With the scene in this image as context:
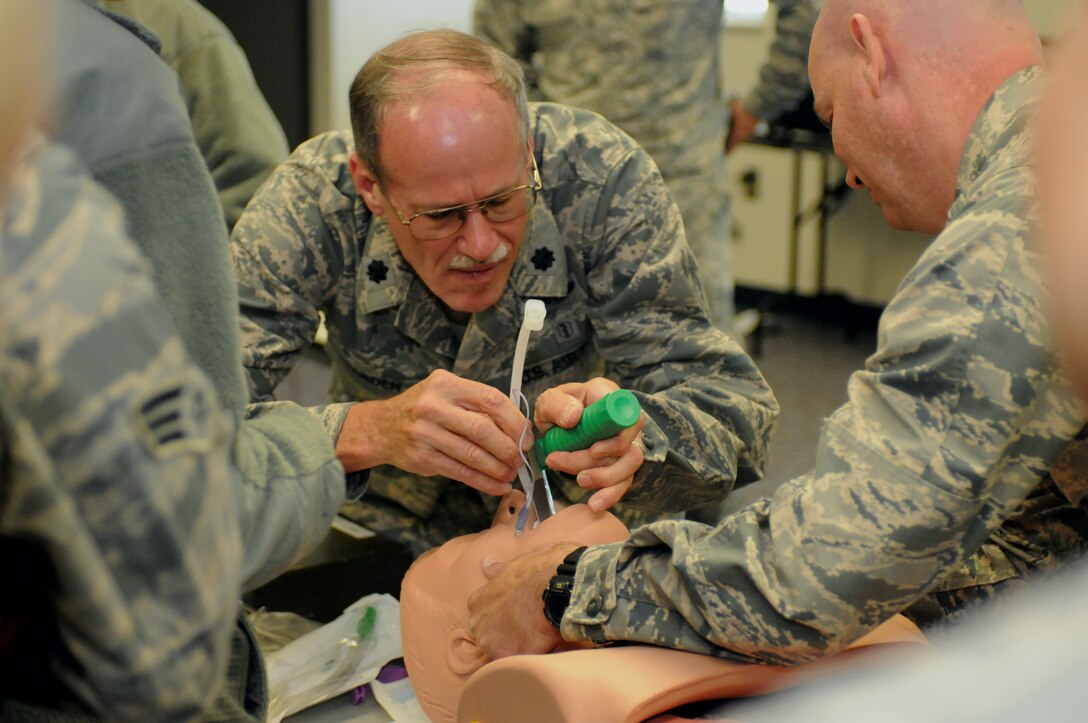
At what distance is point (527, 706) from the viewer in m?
1.15

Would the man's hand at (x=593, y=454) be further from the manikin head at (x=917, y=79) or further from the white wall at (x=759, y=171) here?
the white wall at (x=759, y=171)

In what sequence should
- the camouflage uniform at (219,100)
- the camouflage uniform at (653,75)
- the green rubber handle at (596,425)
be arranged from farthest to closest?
the camouflage uniform at (653,75)
the camouflage uniform at (219,100)
the green rubber handle at (596,425)

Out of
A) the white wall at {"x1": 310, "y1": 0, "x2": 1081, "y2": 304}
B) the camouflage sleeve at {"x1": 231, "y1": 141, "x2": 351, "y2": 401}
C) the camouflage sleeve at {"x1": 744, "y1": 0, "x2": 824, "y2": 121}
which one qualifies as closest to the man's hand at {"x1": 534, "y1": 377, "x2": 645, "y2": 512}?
the camouflage sleeve at {"x1": 231, "y1": 141, "x2": 351, "y2": 401}

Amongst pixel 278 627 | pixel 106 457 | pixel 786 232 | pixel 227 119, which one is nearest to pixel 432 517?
pixel 278 627

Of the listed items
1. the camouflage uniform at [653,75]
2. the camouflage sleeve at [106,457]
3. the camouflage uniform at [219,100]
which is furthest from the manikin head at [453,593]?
the camouflage uniform at [653,75]

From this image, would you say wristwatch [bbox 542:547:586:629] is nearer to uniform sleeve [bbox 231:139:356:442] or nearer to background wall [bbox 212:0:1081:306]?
uniform sleeve [bbox 231:139:356:442]

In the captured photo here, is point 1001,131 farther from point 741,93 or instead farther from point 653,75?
point 741,93

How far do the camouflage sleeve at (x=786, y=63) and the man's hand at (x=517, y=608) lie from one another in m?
2.03

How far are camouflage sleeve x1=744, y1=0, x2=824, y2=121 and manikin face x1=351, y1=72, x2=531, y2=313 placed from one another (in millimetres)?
1609

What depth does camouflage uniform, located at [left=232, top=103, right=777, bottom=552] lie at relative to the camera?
1.72 m

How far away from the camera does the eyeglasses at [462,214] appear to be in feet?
5.20

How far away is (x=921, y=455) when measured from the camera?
0.98m

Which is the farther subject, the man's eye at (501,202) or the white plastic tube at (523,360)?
the man's eye at (501,202)

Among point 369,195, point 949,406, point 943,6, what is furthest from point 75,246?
point 369,195
